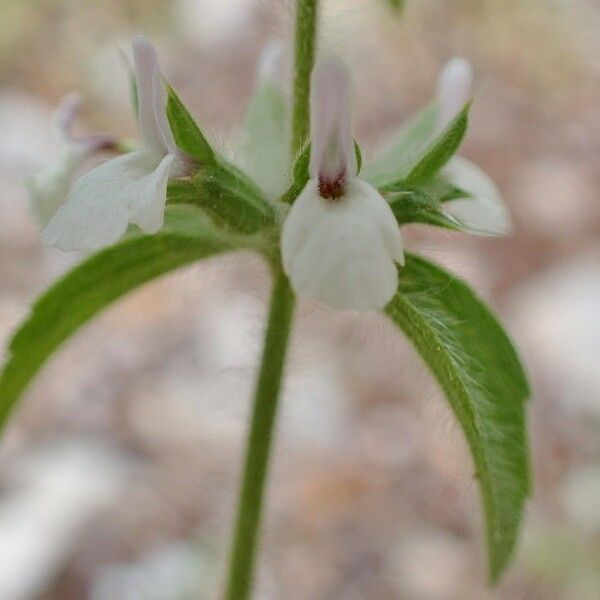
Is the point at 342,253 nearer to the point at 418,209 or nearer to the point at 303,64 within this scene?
the point at 418,209

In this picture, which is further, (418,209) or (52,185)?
(52,185)

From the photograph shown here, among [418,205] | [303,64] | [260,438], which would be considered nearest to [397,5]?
[303,64]

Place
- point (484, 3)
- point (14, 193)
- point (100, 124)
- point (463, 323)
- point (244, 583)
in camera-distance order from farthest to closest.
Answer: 1. point (484, 3)
2. point (100, 124)
3. point (14, 193)
4. point (244, 583)
5. point (463, 323)

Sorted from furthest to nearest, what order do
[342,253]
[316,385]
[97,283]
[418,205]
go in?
1. [316,385]
2. [97,283]
3. [418,205]
4. [342,253]

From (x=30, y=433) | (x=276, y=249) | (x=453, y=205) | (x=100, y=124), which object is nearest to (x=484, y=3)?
(x=100, y=124)

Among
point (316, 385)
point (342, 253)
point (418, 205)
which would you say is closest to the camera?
point (342, 253)

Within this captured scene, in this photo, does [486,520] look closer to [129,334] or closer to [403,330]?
[403,330]

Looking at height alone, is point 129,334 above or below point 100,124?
below

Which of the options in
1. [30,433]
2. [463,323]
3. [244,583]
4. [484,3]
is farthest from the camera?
[484,3]
